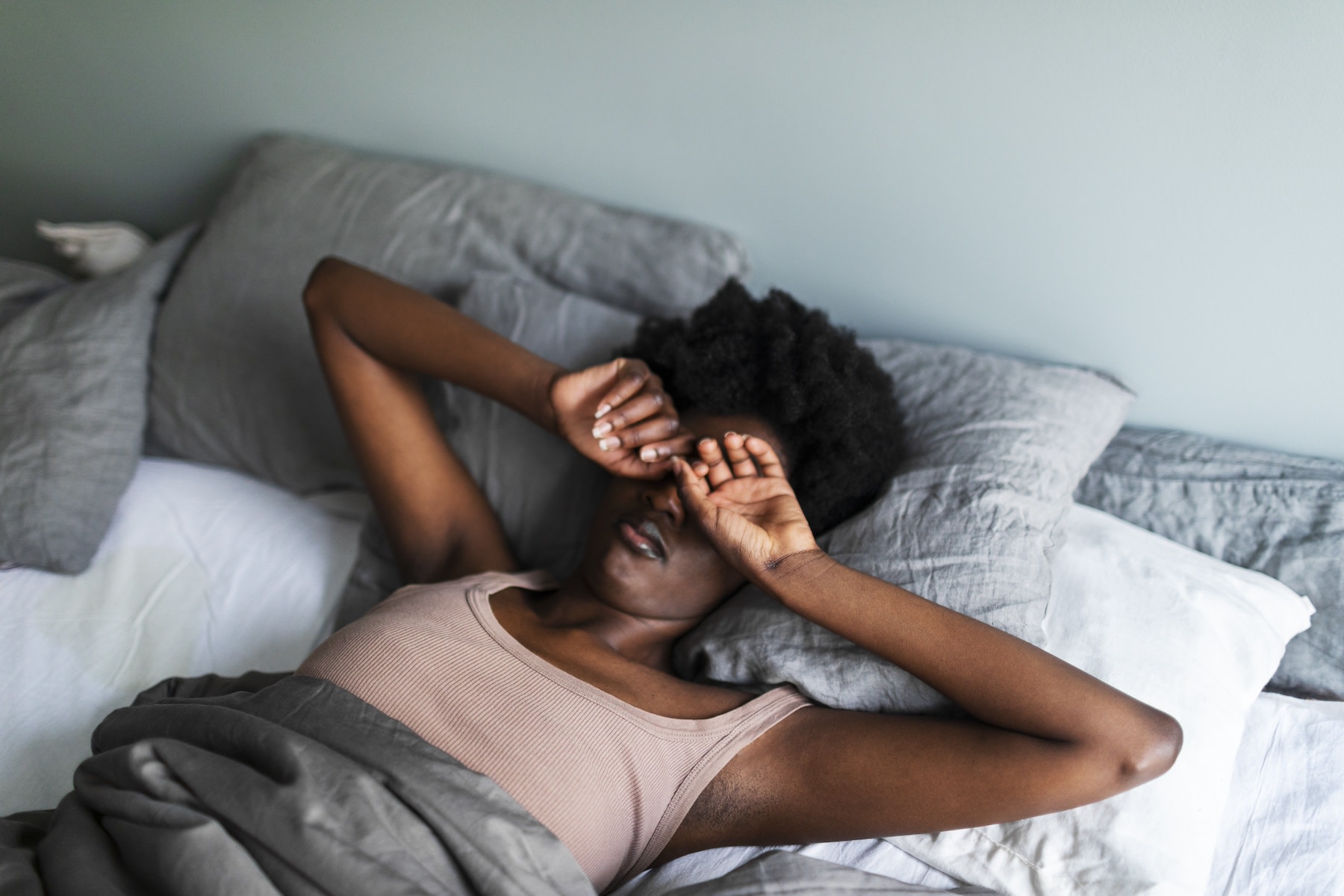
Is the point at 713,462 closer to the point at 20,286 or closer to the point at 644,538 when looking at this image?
the point at 644,538

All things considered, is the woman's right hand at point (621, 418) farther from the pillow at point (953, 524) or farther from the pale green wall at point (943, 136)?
the pale green wall at point (943, 136)

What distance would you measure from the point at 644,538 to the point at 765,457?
20cm

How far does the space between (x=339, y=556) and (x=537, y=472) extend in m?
0.42

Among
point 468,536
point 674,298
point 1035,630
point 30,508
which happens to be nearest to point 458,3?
point 674,298

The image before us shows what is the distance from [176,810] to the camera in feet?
2.97

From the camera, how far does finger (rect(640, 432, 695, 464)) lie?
48.5 inches

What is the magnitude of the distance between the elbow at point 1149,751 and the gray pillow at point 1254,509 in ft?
1.49

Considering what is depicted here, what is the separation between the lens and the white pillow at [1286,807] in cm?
108

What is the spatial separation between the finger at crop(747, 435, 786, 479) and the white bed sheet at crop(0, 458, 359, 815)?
2.63 ft

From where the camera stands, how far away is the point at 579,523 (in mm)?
1473

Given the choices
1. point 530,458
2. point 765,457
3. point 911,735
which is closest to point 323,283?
point 530,458

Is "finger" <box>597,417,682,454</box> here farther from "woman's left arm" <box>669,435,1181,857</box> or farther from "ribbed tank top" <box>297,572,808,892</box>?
"ribbed tank top" <box>297,572,808,892</box>

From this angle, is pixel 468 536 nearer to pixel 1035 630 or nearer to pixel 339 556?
pixel 339 556

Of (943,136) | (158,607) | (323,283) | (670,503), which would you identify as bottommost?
(158,607)
